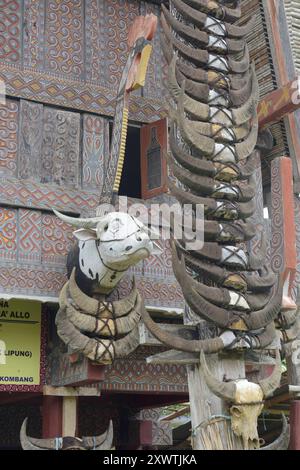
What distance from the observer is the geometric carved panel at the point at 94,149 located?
428 inches

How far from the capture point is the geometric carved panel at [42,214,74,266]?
10180 mm

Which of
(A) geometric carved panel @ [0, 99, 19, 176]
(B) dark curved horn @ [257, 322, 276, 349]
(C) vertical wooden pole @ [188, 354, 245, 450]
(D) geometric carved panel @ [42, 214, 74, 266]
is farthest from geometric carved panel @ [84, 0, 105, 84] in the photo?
(C) vertical wooden pole @ [188, 354, 245, 450]

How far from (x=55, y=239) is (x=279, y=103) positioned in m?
3.31

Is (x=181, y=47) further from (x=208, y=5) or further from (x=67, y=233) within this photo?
(x=67, y=233)

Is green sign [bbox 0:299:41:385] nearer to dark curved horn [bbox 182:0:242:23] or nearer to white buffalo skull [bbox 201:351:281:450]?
white buffalo skull [bbox 201:351:281:450]

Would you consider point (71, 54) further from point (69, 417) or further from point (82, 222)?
point (69, 417)

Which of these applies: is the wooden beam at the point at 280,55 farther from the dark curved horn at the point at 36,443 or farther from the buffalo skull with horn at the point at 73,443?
the dark curved horn at the point at 36,443

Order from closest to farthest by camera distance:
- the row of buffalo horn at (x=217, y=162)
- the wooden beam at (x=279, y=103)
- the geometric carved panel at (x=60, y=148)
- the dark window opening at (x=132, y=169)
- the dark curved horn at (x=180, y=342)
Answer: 1. the dark curved horn at (x=180, y=342)
2. the row of buffalo horn at (x=217, y=162)
3. the geometric carved panel at (x=60, y=148)
4. the wooden beam at (x=279, y=103)
5. the dark window opening at (x=132, y=169)

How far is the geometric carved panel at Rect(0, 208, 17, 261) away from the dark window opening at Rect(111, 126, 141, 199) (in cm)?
323

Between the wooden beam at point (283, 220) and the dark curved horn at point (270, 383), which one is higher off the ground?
the wooden beam at point (283, 220)

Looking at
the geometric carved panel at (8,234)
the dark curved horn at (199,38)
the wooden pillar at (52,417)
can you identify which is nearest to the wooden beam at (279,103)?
the dark curved horn at (199,38)

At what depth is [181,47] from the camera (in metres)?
8.71

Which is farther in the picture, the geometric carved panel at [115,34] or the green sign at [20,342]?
the geometric carved panel at [115,34]

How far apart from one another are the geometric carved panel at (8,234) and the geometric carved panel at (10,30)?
1.98m
